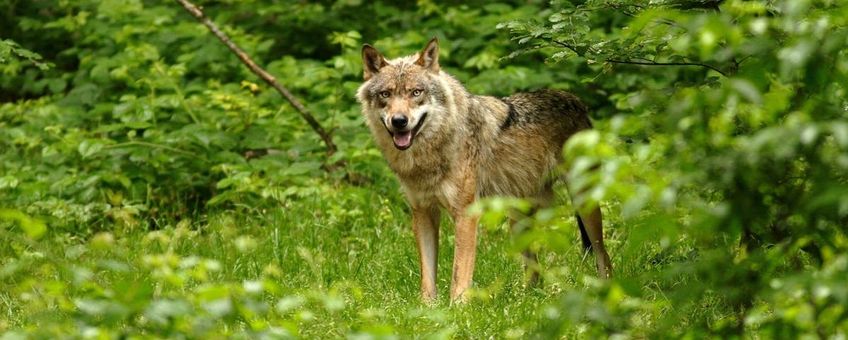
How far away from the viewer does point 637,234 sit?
3.13m

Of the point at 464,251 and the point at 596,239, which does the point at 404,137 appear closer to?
the point at 464,251

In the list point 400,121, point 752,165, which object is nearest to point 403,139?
point 400,121

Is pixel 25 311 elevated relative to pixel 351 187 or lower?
elevated

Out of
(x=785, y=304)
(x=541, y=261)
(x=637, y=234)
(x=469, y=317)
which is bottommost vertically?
(x=541, y=261)

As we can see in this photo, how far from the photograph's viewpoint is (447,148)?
276 inches

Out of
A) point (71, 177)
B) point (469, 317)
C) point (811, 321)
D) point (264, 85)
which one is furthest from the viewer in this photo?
point (264, 85)

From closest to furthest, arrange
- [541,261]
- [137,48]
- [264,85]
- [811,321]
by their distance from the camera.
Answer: [811,321], [541,261], [137,48], [264,85]

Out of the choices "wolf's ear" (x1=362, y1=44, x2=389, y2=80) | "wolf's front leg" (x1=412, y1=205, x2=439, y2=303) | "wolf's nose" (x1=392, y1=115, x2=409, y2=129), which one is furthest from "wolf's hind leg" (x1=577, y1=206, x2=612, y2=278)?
"wolf's ear" (x1=362, y1=44, x2=389, y2=80)

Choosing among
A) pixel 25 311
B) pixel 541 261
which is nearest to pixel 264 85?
pixel 541 261

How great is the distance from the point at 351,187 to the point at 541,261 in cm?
248

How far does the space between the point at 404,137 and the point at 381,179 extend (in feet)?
8.43

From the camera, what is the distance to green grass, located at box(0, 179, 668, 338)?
→ 317 centimetres

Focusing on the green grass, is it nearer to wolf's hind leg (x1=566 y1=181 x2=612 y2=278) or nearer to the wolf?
wolf's hind leg (x1=566 y1=181 x2=612 y2=278)

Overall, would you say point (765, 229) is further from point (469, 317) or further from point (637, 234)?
point (469, 317)
